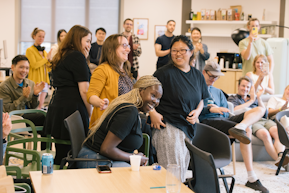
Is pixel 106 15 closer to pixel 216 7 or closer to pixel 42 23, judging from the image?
pixel 42 23

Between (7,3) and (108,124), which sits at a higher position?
(7,3)

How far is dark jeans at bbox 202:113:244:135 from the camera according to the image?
3.43m

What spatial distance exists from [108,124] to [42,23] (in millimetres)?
7106

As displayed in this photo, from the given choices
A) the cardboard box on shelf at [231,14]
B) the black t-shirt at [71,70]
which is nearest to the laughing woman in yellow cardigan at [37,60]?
the black t-shirt at [71,70]

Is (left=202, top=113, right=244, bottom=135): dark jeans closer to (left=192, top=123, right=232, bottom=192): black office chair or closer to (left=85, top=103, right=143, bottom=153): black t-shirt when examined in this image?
(left=192, top=123, right=232, bottom=192): black office chair

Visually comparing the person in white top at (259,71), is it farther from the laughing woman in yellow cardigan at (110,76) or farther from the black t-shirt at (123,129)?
the black t-shirt at (123,129)

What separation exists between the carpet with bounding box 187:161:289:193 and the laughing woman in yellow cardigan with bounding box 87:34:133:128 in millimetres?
1463

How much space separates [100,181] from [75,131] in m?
0.72

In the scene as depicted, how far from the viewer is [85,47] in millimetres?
2678

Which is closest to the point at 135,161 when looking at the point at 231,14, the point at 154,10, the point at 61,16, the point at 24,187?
the point at 24,187

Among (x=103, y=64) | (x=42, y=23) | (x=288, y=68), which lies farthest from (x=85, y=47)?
(x=42, y=23)

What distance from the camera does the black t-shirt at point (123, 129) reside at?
76.5 inches

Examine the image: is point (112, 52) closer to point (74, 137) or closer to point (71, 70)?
point (71, 70)

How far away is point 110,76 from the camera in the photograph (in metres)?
2.50
